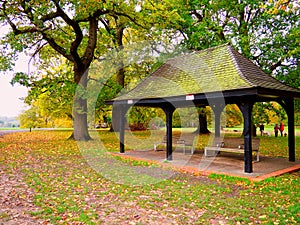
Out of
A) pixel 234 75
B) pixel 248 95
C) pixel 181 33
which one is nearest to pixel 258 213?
pixel 248 95

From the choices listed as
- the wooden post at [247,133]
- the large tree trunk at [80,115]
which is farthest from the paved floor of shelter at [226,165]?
the large tree trunk at [80,115]

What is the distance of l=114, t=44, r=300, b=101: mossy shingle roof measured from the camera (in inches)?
321

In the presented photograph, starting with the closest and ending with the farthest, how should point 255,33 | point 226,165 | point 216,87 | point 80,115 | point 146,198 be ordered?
1. point 146,198
2. point 216,87
3. point 226,165
4. point 80,115
5. point 255,33

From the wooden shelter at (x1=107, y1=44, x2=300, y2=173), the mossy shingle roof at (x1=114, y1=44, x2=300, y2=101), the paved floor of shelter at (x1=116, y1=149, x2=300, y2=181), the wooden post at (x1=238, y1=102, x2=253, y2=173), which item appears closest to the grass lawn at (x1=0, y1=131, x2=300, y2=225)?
the paved floor of shelter at (x1=116, y1=149, x2=300, y2=181)

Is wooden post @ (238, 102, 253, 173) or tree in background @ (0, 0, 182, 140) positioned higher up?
tree in background @ (0, 0, 182, 140)

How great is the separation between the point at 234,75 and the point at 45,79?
42.3 ft

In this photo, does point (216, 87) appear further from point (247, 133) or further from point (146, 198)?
point (146, 198)

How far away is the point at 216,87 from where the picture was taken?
26.8 feet

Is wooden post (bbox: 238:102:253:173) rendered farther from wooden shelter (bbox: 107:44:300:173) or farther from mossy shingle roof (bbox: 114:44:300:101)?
mossy shingle roof (bbox: 114:44:300:101)

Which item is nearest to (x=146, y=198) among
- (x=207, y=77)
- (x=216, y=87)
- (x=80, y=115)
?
(x=216, y=87)

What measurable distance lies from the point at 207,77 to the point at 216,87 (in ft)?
4.16

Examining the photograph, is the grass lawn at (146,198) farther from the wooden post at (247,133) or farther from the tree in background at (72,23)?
the tree in background at (72,23)

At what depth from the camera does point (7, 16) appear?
13805mm

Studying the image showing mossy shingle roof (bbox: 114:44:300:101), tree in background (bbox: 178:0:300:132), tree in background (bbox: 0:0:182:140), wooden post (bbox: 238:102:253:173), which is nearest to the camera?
wooden post (bbox: 238:102:253:173)
